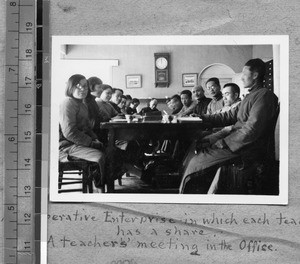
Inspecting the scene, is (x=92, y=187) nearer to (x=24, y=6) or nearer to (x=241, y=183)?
(x=241, y=183)

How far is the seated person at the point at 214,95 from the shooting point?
46.3 inches

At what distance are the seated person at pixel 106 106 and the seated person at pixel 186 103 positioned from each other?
0.62 feet

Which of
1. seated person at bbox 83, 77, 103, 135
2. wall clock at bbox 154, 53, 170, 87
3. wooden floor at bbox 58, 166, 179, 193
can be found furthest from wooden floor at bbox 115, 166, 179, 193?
wall clock at bbox 154, 53, 170, 87

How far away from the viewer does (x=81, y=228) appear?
119cm

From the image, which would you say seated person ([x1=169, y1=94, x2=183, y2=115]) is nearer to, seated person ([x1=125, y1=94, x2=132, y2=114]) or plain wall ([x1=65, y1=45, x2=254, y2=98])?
plain wall ([x1=65, y1=45, x2=254, y2=98])

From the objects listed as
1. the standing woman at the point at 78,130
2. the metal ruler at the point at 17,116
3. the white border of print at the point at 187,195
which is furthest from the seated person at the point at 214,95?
the metal ruler at the point at 17,116

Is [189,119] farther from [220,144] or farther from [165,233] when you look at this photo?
[165,233]

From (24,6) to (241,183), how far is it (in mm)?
779

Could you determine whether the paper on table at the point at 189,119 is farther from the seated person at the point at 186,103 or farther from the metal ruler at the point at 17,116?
the metal ruler at the point at 17,116

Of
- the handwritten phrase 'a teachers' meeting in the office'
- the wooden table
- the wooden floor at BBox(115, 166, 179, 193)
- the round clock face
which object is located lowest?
the handwritten phrase 'a teachers' meeting in the office'

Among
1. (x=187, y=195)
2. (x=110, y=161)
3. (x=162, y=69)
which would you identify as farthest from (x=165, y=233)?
(x=162, y=69)

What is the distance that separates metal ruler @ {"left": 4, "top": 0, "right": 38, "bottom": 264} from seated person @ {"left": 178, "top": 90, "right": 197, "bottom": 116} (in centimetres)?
42

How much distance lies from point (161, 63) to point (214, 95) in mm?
172

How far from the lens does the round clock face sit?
46.2 inches
